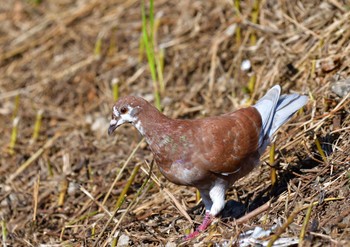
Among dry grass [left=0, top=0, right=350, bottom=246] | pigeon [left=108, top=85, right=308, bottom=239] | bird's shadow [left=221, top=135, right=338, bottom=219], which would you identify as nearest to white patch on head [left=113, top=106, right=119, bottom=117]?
pigeon [left=108, top=85, right=308, bottom=239]

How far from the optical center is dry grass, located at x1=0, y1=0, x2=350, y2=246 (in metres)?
5.14

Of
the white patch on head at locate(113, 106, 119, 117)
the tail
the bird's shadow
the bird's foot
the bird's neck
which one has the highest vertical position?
the white patch on head at locate(113, 106, 119, 117)

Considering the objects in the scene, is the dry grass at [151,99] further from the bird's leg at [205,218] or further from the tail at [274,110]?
the tail at [274,110]

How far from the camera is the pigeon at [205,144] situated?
4.77 meters

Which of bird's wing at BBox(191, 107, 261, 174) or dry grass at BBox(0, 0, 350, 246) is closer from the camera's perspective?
bird's wing at BBox(191, 107, 261, 174)

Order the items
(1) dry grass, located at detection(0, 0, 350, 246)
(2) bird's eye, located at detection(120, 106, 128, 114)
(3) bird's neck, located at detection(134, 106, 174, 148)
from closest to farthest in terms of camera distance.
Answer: (3) bird's neck, located at detection(134, 106, 174, 148), (2) bird's eye, located at detection(120, 106, 128, 114), (1) dry grass, located at detection(0, 0, 350, 246)

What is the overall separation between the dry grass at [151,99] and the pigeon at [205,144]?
284 mm

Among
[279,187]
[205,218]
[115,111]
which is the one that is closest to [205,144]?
[205,218]

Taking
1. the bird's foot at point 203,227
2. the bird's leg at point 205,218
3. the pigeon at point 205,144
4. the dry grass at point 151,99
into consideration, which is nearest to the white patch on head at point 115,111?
the pigeon at point 205,144

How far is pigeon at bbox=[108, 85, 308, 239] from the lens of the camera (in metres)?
4.77

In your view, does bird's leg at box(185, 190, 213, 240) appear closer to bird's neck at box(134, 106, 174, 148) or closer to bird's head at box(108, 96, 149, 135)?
bird's neck at box(134, 106, 174, 148)

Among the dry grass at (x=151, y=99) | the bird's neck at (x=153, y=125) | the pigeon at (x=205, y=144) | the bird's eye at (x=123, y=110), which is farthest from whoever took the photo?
the dry grass at (x=151, y=99)

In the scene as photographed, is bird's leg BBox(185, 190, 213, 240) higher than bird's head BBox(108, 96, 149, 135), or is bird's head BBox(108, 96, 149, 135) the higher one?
bird's head BBox(108, 96, 149, 135)

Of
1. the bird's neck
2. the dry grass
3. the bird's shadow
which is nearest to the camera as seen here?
the bird's neck
